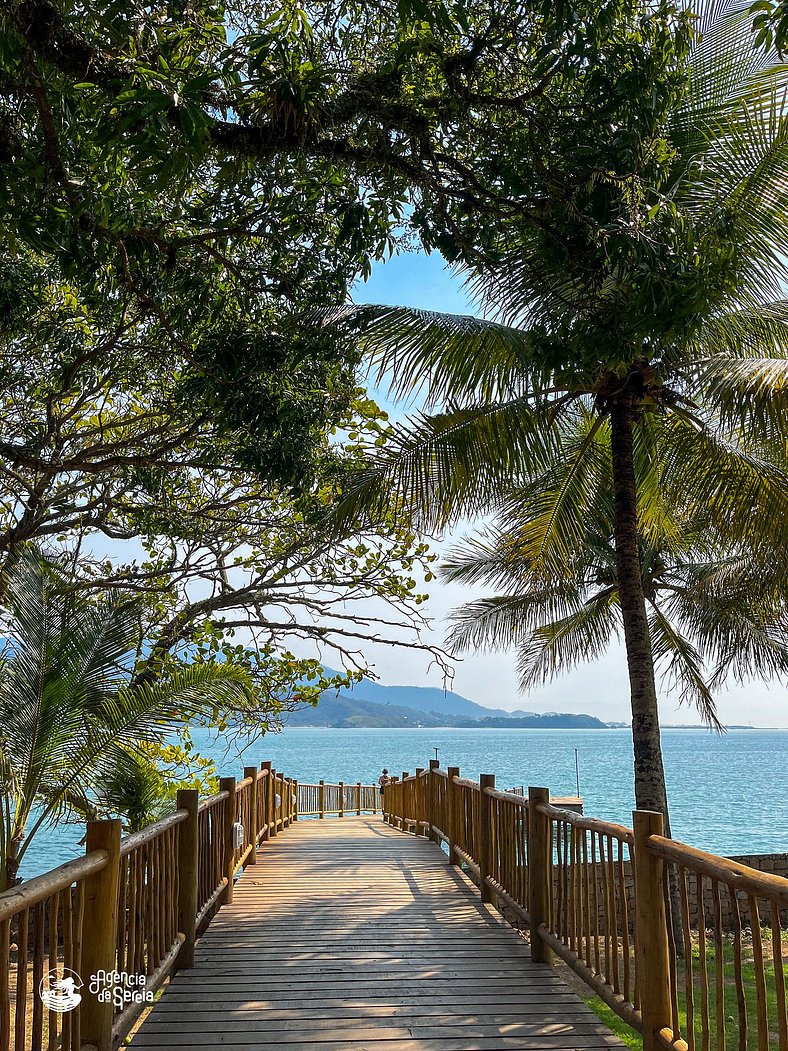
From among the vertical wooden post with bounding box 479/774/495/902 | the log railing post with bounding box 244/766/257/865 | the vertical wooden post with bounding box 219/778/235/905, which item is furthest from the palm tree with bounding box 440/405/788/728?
the vertical wooden post with bounding box 219/778/235/905

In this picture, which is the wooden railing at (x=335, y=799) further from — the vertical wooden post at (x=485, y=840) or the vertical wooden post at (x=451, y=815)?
the vertical wooden post at (x=485, y=840)

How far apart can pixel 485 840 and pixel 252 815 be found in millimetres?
3463

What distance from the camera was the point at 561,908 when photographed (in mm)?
4949

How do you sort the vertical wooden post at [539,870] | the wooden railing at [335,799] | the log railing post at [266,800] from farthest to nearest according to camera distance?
the wooden railing at [335,799] < the log railing post at [266,800] < the vertical wooden post at [539,870]

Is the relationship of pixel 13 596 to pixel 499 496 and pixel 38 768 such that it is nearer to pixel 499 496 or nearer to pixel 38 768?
pixel 38 768

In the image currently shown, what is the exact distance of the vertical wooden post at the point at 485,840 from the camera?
6.92 m

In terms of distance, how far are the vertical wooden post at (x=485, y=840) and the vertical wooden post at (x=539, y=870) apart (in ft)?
4.28

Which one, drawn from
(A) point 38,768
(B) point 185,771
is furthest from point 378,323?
(B) point 185,771

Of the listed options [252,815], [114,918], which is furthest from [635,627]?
[114,918]

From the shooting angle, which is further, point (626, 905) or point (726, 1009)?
point (726, 1009)

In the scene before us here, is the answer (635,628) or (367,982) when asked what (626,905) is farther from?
(635,628)

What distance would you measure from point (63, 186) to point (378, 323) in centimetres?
391
